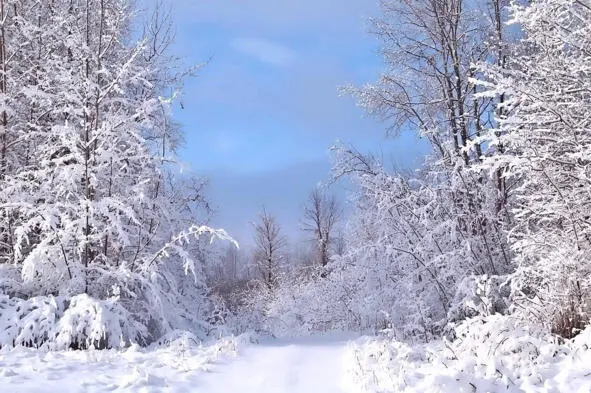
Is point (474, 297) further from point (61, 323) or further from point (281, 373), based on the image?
point (61, 323)

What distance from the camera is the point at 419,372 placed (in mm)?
5086

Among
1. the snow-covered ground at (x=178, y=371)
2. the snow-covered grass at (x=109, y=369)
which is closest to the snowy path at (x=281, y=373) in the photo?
the snow-covered ground at (x=178, y=371)

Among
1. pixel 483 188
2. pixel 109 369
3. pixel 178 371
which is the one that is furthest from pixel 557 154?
pixel 109 369

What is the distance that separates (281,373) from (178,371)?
1.13 m

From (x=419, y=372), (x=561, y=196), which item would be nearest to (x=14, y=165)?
(x=419, y=372)

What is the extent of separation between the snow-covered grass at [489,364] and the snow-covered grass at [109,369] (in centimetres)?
177

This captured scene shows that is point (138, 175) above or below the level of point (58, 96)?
below

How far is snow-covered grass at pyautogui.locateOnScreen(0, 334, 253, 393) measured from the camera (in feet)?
16.2

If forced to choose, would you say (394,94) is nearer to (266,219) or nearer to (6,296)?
(6,296)

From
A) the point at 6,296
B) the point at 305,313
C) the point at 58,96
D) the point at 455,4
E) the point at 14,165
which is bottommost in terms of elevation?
the point at 305,313

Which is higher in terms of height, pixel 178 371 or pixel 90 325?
pixel 90 325

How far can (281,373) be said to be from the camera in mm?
5914

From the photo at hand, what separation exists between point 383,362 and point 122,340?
3.84 meters

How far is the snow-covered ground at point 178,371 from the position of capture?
502 centimetres
